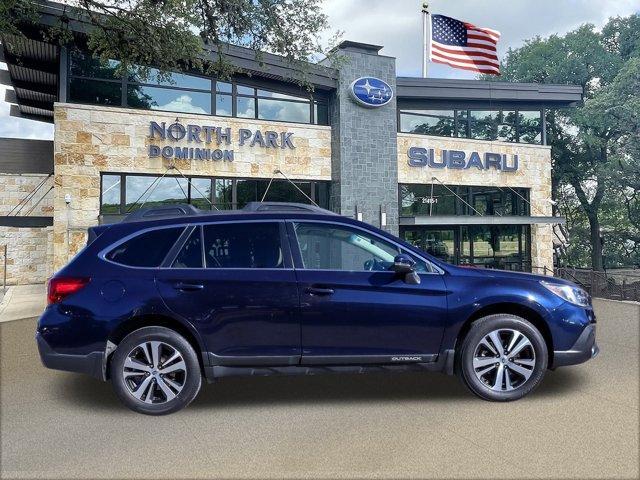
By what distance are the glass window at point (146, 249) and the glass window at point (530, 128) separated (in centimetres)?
1957

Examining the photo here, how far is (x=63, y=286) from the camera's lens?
15.2 feet

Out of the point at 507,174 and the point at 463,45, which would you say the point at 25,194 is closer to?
the point at 463,45

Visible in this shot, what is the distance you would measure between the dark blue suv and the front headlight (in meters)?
0.03

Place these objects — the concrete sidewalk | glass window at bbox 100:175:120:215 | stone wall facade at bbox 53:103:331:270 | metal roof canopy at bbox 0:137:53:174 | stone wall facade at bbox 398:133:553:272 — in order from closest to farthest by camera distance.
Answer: the concrete sidewalk
stone wall facade at bbox 53:103:331:270
glass window at bbox 100:175:120:215
metal roof canopy at bbox 0:137:53:174
stone wall facade at bbox 398:133:553:272

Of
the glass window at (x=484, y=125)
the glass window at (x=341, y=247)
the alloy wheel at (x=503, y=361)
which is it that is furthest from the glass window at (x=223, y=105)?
the alloy wheel at (x=503, y=361)

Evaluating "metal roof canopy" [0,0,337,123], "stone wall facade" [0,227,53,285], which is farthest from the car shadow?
"stone wall facade" [0,227,53,285]

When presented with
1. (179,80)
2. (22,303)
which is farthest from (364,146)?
(22,303)

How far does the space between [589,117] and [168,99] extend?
20257mm

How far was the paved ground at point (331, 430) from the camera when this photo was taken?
11.3ft

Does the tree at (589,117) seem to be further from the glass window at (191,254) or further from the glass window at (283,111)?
the glass window at (191,254)

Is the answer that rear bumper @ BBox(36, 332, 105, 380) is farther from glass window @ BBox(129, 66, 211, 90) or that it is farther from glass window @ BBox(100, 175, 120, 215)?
glass window @ BBox(129, 66, 211, 90)

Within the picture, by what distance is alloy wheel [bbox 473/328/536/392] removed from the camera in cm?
477

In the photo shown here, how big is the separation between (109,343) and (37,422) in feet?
2.78

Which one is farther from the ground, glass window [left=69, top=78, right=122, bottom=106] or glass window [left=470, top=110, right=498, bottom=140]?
glass window [left=470, top=110, right=498, bottom=140]
